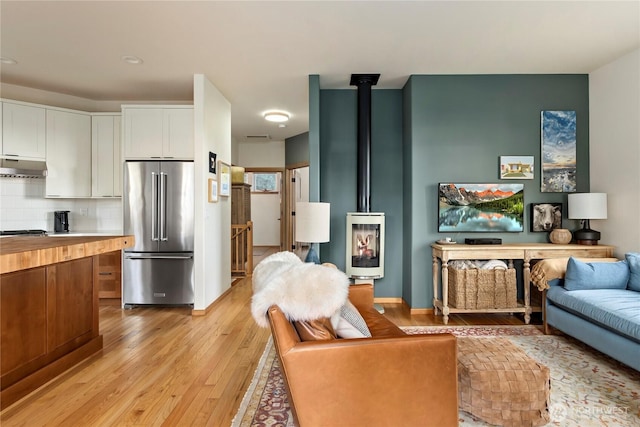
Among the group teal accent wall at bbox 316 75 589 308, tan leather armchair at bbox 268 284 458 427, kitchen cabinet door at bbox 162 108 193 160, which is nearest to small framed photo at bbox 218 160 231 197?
kitchen cabinet door at bbox 162 108 193 160

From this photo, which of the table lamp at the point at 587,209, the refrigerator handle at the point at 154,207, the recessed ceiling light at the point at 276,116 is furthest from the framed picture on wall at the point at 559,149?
the refrigerator handle at the point at 154,207

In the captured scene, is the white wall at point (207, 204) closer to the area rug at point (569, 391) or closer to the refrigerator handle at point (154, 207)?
the refrigerator handle at point (154, 207)

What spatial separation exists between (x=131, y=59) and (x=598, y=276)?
4813mm

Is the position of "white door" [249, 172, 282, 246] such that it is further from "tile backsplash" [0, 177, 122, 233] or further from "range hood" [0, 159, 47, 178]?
"range hood" [0, 159, 47, 178]

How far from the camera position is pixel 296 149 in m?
7.15

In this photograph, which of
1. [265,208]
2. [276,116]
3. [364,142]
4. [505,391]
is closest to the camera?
[505,391]

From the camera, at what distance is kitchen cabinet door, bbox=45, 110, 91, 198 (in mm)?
4250

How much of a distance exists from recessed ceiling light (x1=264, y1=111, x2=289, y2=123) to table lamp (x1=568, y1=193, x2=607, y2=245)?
13.3 feet

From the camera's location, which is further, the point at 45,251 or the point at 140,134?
the point at 140,134

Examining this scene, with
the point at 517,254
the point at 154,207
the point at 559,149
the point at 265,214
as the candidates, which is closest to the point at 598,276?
the point at 517,254

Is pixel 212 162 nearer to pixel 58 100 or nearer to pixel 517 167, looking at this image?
pixel 58 100

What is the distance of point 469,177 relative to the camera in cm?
389

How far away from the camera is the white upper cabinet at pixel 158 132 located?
414cm

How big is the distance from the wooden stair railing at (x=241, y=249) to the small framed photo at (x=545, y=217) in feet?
13.9
